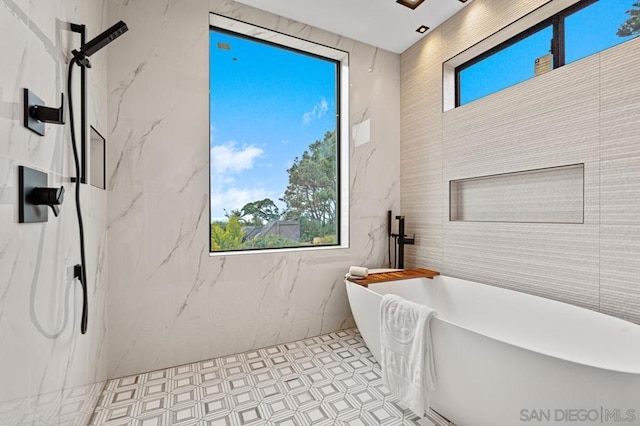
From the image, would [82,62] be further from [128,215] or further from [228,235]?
[228,235]

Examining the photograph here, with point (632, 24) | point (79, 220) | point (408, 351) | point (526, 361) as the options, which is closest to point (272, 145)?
point (79, 220)

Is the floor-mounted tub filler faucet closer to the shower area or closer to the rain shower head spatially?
the shower area

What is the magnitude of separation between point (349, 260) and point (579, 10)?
2595mm

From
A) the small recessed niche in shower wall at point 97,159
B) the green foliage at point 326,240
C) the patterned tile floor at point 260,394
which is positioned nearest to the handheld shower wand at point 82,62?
the small recessed niche in shower wall at point 97,159

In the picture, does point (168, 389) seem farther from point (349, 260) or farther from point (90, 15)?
point (90, 15)

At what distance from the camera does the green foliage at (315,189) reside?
3070 mm

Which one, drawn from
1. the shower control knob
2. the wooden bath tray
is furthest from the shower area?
the wooden bath tray

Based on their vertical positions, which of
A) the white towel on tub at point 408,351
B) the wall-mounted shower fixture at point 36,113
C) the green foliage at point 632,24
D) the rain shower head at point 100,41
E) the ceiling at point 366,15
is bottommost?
the white towel on tub at point 408,351

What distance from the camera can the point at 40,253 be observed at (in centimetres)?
107

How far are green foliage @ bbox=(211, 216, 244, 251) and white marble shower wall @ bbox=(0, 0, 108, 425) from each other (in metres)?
1.00

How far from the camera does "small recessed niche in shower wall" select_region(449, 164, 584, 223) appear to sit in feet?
6.74

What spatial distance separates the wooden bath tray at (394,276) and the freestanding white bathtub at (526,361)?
16 cm

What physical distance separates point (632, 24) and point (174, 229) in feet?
10.8

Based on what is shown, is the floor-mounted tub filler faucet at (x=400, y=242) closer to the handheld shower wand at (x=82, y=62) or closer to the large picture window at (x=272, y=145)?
the large picture window at (x=272, y=145)
